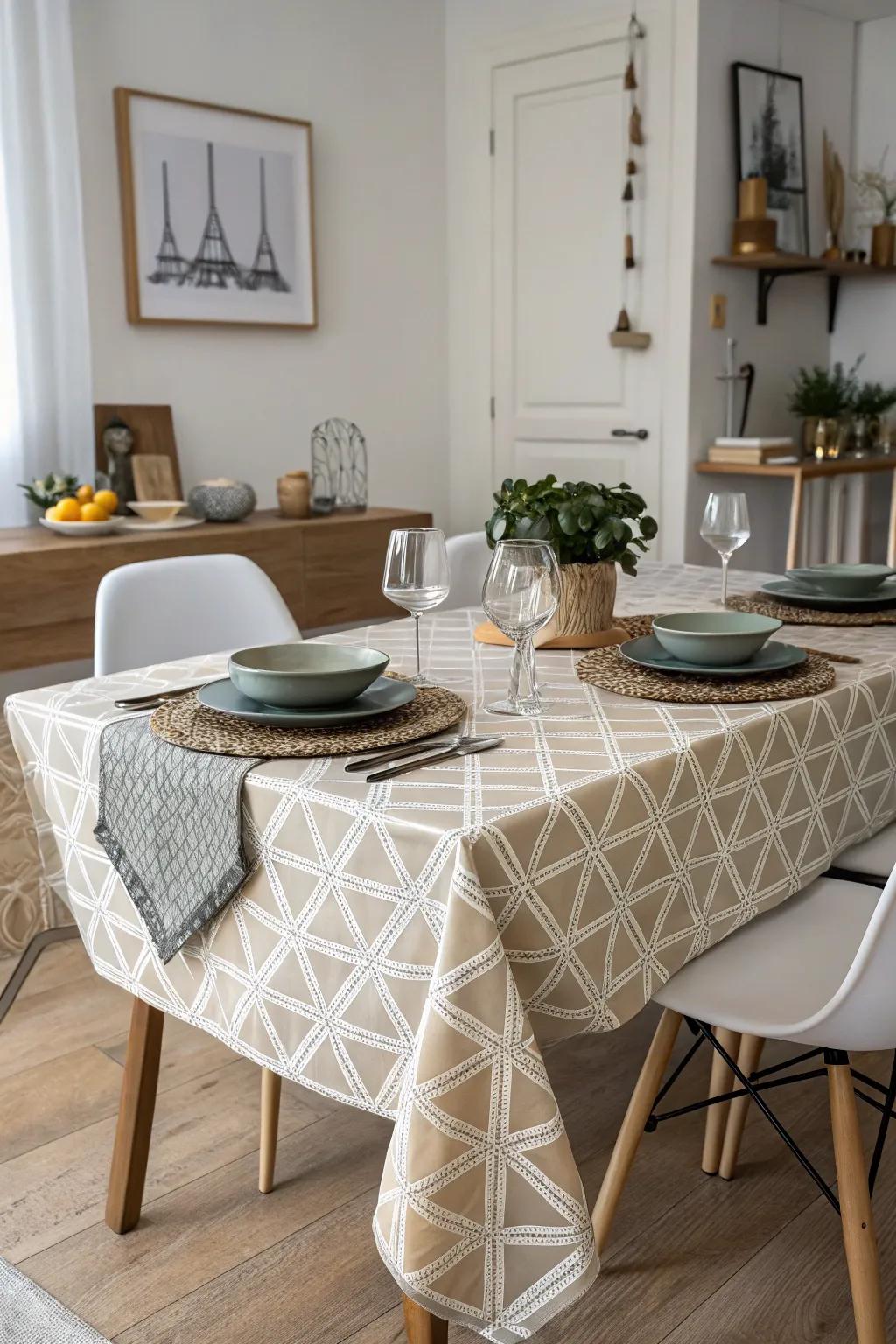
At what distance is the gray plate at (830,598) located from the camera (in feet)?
6.70

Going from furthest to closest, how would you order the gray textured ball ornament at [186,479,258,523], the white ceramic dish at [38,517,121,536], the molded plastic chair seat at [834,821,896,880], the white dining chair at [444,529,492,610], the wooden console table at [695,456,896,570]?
the wooden console table at [695,456,896,570] → the gray textured ball ornament at [186,479,258,523] → the white ceramic dish at [38,517,121,536] → the white dining chair at [444,529,492,610] → the molded plastic chair seat at [834,821,896,880]

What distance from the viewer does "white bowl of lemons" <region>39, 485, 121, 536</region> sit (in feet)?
10.3

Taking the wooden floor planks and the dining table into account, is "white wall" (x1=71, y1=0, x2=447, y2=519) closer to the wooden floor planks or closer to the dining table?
the wooden floor planks

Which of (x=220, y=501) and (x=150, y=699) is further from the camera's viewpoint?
(x=220, y=501)

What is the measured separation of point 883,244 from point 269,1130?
3.89 meters

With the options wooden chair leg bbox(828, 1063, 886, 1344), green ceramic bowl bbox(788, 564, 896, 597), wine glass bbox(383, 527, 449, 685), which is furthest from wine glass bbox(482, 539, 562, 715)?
green ceramic bowl bbox(788, 564, 896, 597)

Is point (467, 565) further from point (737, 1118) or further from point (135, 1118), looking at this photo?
point (135, 1118)

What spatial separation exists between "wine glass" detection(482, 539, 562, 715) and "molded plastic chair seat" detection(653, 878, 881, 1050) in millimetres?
355

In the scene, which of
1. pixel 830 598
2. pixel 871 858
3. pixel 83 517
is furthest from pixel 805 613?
pixel 83 517

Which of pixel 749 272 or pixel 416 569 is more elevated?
pixel 749 272

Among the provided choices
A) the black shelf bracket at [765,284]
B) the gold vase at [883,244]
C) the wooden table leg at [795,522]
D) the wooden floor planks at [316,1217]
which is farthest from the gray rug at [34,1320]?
the gold vase at [883,244]

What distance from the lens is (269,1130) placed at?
1.77 m

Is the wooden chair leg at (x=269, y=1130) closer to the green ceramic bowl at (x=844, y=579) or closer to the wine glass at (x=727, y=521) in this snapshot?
the wine glass at (x=727, y=521)

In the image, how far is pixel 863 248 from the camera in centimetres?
468
